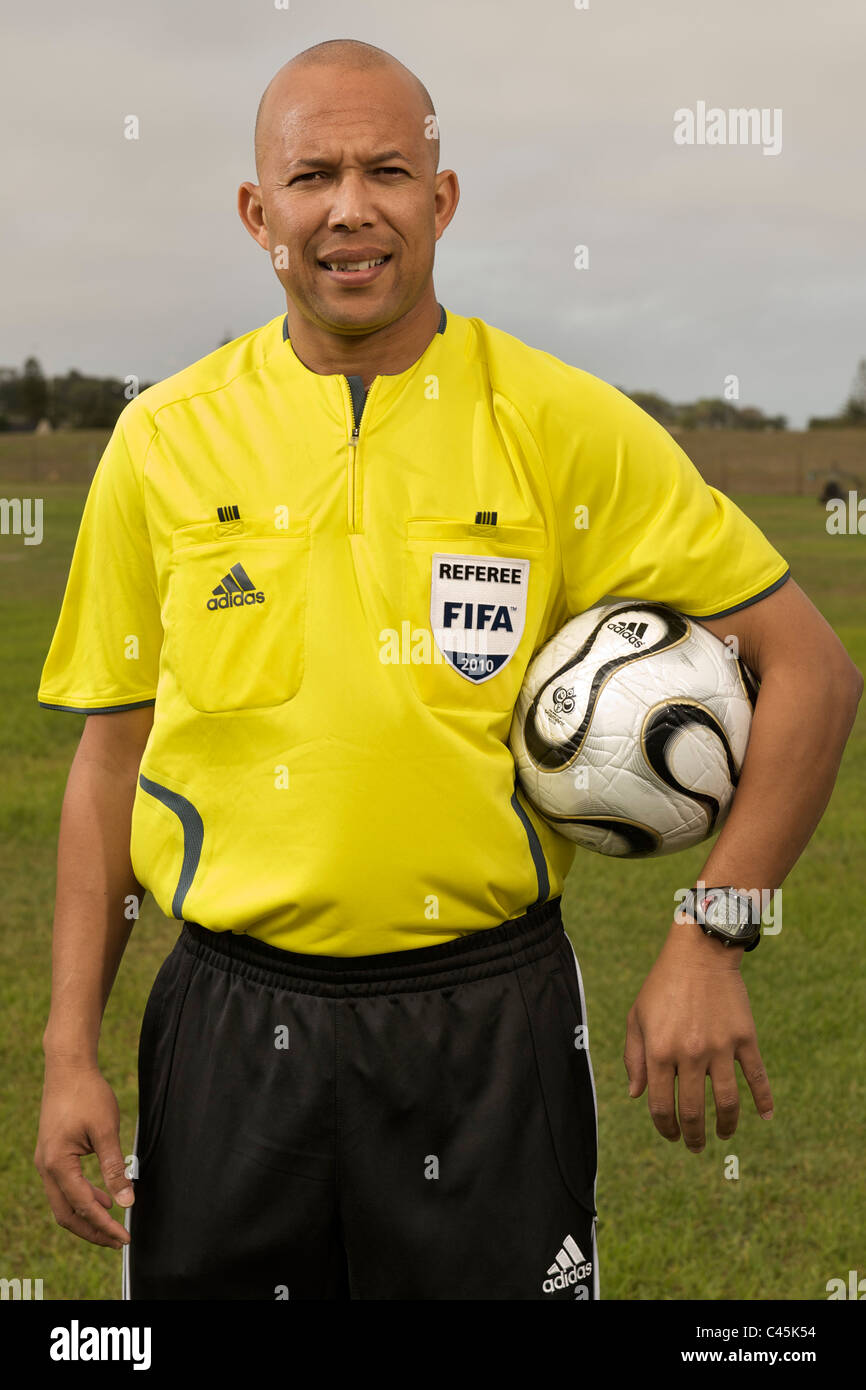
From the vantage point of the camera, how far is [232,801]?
214 cm

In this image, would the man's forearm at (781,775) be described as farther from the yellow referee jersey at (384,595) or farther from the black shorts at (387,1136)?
the black shorts at (387,1136)

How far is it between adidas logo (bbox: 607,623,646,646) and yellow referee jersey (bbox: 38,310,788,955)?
0.06 m

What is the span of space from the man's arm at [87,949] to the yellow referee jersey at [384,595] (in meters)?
0.22

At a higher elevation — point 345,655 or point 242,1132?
point 345,655

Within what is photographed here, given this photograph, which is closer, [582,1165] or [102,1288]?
[582,1165]

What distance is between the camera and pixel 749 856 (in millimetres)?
2062

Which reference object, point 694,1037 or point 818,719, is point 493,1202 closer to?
point 694,1037

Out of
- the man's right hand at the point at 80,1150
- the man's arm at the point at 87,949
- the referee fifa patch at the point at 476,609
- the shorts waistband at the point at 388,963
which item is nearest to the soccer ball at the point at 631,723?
the referee fifa patch at the point at 476,609

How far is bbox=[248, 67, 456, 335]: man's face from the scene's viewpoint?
6.55ft

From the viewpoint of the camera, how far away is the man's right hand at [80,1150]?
2.21 meters
